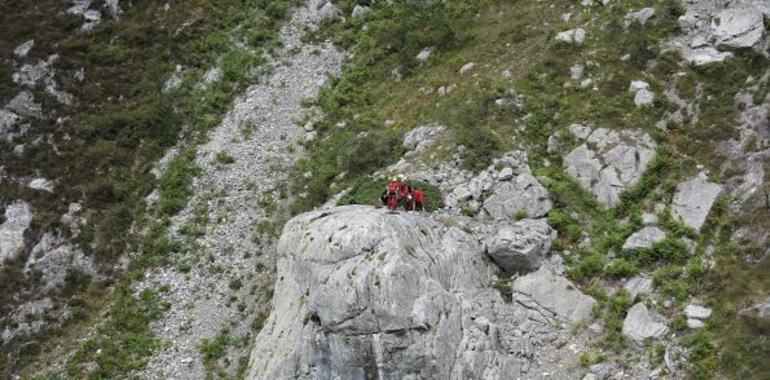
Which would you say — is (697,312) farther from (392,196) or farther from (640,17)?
(640,17)

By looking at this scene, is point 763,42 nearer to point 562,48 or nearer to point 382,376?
point 562,48

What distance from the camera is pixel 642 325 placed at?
23188 mm

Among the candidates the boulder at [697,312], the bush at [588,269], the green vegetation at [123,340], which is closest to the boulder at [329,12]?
the green vegetation at [123,340]

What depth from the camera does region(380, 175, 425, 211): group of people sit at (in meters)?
27.0

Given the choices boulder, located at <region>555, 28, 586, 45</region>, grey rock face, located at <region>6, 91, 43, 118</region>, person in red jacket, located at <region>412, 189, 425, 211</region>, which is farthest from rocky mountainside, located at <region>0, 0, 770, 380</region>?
person in red jacket, located at <region>412, 189, 425, 211</region>

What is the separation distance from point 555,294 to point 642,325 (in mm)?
3094

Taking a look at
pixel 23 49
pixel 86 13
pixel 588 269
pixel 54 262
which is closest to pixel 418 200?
pixel 588 269

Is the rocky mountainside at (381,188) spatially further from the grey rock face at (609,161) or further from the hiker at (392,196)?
the hiker at (392,196)

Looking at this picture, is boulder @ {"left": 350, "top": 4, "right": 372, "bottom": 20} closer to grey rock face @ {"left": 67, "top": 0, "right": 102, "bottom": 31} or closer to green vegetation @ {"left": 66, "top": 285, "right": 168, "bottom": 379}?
grey rock face @ {"left": 67, "top": 0, "right": 102, "bottom": 31}

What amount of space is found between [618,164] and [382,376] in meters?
13.0

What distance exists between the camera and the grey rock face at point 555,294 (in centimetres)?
2445

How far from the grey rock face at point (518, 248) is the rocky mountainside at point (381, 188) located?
10 cm

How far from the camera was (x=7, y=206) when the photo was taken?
1375 inches

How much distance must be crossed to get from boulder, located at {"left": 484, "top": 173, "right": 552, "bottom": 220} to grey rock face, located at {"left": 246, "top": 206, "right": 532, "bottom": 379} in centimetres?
246
